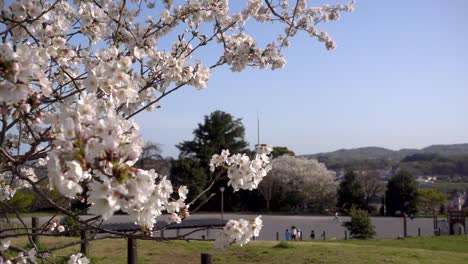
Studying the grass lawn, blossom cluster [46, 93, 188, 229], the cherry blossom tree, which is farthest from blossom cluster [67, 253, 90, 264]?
the cherry blossom tree

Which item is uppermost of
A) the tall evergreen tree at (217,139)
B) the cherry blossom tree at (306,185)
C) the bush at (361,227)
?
the tall evergreen tree at (217,139)

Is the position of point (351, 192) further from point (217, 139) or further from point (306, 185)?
point (217, 139)

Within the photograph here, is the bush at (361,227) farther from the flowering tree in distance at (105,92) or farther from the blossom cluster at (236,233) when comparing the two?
the blossom cluster at (236,233)

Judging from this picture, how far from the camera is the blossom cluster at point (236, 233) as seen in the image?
2771 millimetres

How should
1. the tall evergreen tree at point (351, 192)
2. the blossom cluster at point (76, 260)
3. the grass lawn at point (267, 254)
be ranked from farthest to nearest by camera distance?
the tall evergreen tree at point (351, 192), the grass lawn at point (267, 254), the blossom cluster at point (76, 260)

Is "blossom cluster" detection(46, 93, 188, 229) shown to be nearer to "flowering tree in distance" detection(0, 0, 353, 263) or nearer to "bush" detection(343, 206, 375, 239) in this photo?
"flowering tree in distance" detection(0, 0, 353, 263)

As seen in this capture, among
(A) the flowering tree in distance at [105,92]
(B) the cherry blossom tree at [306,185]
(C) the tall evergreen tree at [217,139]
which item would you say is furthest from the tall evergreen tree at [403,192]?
(A) the flowering tree in distance at [105,92]

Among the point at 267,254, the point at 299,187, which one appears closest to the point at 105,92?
the point at 267,254

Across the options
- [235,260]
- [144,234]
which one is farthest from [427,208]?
[144,234]

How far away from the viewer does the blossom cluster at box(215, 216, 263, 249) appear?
2771 mm

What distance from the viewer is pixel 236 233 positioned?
109 inches

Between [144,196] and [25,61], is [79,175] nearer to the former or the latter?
[144,196]

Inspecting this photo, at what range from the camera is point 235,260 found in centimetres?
1011

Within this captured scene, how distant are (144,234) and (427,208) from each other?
1423 inches
